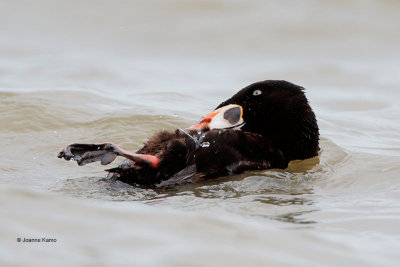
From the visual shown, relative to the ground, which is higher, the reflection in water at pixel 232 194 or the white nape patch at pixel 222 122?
the white nape patch at pixel 222 122

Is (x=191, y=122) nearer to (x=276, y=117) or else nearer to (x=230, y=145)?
(x=276, y=117)

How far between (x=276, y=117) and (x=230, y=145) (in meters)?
0.68

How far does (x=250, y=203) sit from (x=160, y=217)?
72 centimetres

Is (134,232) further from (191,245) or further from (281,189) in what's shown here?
(281,189)

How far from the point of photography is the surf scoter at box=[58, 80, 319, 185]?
5.09m

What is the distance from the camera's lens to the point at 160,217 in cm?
446

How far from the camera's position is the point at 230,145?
5.15 meters

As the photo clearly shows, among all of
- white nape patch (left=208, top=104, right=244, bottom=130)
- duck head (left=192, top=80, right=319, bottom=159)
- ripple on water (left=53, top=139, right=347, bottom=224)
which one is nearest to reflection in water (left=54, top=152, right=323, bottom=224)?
ripple on water (left=53, top=139, right=347, bottom=224)

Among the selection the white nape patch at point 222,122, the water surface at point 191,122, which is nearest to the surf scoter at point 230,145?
the white nape patch at point 222,122

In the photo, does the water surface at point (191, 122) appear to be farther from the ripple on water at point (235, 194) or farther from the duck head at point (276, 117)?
the duck head at point (276, 117)

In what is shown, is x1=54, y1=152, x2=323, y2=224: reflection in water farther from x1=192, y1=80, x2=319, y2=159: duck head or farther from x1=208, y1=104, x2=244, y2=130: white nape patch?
x1=208, y1=104, x2=244, y2=130: white nape patch

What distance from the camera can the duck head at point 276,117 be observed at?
18.4 feet

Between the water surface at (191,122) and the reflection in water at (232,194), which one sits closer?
the water surface at (191,122)

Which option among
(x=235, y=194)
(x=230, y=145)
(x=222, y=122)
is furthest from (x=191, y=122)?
(x=235, y=194)
